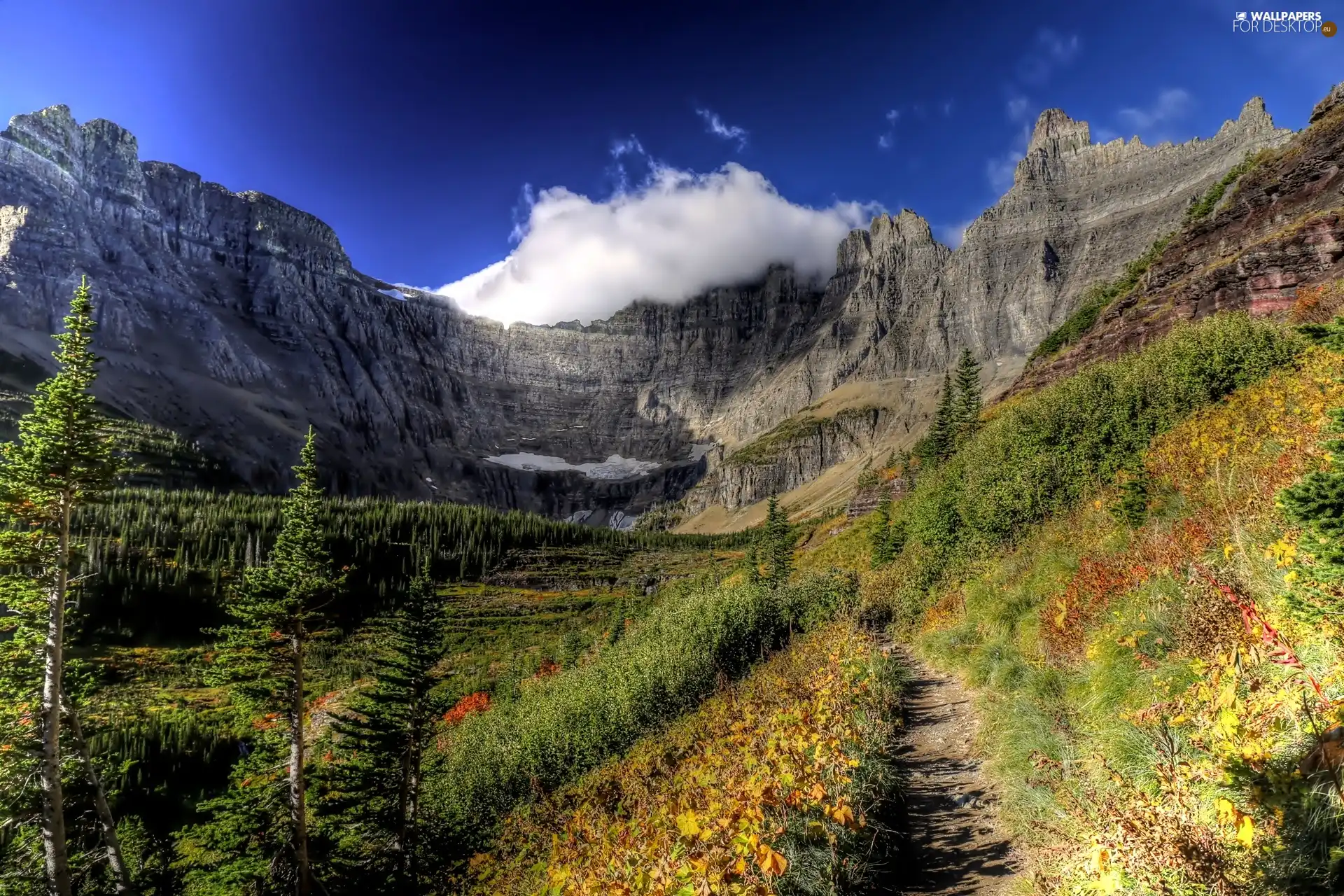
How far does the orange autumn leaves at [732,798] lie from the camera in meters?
5.14

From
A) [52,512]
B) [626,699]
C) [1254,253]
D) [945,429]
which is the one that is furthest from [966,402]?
[52,512]

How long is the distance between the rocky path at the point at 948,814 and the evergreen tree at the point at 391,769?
18.9m

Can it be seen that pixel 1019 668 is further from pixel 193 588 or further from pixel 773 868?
pixel 193 588

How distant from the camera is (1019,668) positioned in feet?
31.9

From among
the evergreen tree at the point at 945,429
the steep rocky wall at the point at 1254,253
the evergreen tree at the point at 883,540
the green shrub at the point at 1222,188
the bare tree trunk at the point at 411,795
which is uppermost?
the green shrub at the point at 1222,188

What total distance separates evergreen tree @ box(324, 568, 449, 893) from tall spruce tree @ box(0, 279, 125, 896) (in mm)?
8211

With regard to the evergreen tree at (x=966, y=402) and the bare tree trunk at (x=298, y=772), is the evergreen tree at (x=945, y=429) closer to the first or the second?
the evergreen tree at (x=966, y=402)

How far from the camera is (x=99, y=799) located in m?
15.9

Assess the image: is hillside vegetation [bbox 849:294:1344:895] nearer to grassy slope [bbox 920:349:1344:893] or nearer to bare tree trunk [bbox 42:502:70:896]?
grassy slope [bbox 920:349:1344:893]

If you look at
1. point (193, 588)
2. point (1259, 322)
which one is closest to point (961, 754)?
point (1259, 322)

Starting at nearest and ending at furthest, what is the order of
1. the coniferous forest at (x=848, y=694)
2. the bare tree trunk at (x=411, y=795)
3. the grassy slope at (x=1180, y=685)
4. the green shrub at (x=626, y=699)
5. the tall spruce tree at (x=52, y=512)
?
the grassy slope at (x=1180, y=685) < the coniferous forest at (x=848, y=694) < the tall spruce tree at (x=52, y=512) < the green shrub at (x=626, y=699) < the bare tree trunk at (x=411, y=795)

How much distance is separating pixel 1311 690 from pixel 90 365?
20.6 meters

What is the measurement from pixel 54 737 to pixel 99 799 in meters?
5.65

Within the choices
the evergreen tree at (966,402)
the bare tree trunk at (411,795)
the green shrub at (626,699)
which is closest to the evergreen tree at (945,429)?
the evergreen tree at (966,402)
